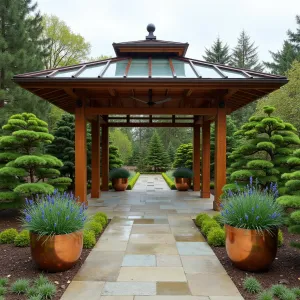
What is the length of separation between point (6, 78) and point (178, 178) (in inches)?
399

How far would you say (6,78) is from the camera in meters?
15.2

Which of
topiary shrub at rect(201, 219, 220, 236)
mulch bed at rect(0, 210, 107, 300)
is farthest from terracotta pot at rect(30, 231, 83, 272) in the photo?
topiary shrub at rect(201, 219, 220, 236)

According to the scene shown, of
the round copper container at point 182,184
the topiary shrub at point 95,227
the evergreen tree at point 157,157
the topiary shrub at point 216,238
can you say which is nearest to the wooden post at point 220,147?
the topiary shrub at point 216,238

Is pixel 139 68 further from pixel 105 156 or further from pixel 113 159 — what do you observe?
pixel 113 159

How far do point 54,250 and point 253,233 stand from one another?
7.82 ft

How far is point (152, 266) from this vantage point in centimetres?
393

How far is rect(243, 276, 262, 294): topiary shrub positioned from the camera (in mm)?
3182

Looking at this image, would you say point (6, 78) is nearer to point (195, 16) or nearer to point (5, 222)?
point (5, 222)

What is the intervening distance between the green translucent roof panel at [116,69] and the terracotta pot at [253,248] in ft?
13.7

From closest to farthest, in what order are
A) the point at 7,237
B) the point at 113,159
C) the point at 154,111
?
the point at 7,237 < the point at 154,111 < the point at 113,159

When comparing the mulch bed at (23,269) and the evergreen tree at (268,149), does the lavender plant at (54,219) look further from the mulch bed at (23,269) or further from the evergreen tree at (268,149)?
the evergreen tree at (268,149)

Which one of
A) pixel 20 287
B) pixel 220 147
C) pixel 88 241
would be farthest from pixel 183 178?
pixel 20 287

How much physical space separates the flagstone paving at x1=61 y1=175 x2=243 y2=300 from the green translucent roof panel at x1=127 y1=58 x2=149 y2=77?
318 cm

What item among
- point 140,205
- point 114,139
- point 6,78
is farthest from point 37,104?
point 140,205
